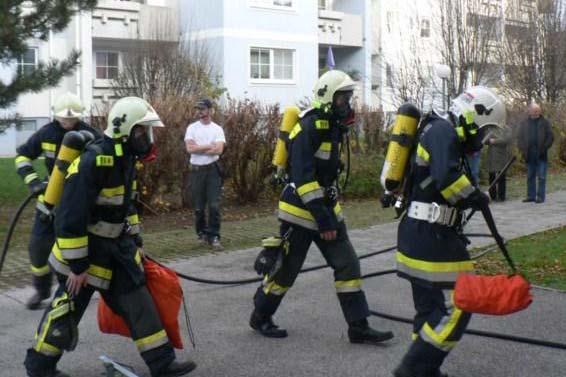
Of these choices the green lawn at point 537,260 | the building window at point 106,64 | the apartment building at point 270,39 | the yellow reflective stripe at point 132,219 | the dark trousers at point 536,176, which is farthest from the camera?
the apartment building at point 270,39

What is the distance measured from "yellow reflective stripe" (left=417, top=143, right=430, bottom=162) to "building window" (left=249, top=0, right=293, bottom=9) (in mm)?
25656

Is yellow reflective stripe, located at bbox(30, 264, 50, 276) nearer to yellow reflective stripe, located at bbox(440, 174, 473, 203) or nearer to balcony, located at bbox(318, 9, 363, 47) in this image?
yellow reflective stripe, located at bbox(440, 174, 473, 203)

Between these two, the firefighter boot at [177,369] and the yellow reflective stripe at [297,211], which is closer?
the firefighter boot at [177,369]

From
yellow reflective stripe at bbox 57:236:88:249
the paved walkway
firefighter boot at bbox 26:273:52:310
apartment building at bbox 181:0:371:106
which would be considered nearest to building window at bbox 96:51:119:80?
apartment building at bbox 181:0:371:106

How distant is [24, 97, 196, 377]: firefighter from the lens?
187 inches

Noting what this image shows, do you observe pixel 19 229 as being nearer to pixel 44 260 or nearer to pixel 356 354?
pixel 44 260

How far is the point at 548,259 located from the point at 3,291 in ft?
19.9

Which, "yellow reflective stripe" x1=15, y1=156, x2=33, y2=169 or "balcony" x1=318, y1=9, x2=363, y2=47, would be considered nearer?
"yellow reflective stripe" x1=15, y1=156, x2=33, y2=169

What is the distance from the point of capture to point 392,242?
10.6m

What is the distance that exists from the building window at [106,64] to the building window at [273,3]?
5.64 meters

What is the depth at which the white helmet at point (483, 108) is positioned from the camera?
471 centimetres

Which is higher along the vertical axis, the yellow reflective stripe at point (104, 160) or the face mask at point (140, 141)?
the face mask at point (140, 141)

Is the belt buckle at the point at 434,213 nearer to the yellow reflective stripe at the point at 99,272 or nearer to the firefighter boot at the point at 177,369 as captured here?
the firefighter boot at the point at 177,369

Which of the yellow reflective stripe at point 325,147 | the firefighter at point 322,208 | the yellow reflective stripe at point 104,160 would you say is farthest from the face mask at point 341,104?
the yellow reflective stripe at point 104,160
